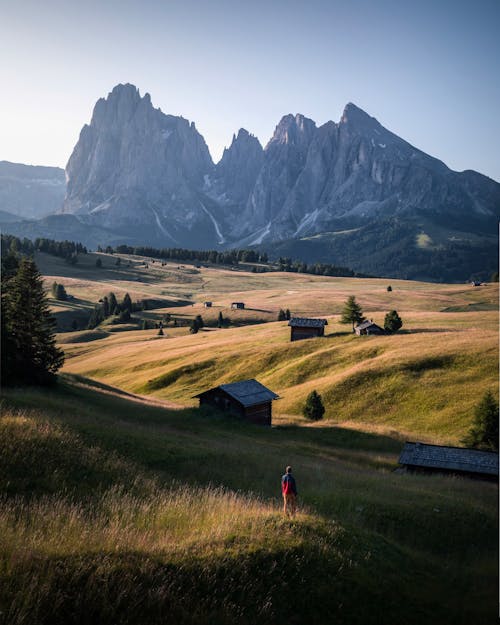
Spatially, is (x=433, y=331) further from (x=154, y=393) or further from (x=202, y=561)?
(x=202, y=561)

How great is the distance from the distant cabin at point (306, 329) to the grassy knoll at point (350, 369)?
264cm

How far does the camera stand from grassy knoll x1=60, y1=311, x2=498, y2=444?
5491 cm

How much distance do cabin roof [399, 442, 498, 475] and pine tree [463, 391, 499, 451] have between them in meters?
5.58

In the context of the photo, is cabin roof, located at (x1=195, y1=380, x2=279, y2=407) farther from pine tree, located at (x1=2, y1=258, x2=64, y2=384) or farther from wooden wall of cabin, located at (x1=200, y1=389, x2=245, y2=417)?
pine tree, located at (x1=2, y1=258, x2=64, y2=384)

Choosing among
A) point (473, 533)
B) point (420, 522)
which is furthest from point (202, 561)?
point (473, 533)

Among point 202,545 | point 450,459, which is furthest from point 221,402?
point 202,545

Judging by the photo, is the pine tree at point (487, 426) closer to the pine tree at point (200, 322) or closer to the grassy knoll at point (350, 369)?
the grassy knoll at point (350, 369)

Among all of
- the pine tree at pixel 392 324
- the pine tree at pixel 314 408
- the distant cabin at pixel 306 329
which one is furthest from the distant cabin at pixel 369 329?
the pine tree at pixel 314 408

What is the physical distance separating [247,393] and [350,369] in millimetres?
19680

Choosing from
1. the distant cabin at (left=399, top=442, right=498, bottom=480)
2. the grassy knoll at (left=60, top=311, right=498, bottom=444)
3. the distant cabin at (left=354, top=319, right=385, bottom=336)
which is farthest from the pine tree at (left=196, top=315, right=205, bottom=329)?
the distant cabin at (left=399, top=442, right=498, bottom=480)

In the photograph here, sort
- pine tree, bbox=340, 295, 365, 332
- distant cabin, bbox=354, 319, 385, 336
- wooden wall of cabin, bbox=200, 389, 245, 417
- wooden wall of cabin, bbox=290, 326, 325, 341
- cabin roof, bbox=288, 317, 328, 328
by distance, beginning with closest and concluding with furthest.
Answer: wooden wall of cabin, bbox=200, 389, 245, 417, distant cabin, bbox=354, 319, 385, 336, cabin roof, bbox=288, 317, 328, 328, wooden wall of cabin, bbox=290, 326, 325, 341, pine tree, bbox=340, 295, 365, 332

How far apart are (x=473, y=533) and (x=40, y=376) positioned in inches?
1382

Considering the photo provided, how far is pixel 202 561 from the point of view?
9.80 m

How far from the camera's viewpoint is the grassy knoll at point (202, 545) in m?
8.23
